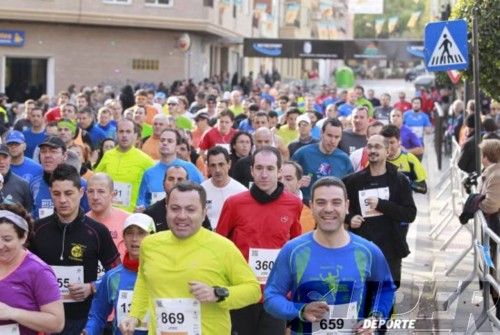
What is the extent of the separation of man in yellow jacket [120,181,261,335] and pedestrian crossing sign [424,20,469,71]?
25.7ft

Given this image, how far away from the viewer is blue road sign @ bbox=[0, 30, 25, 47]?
45.4m

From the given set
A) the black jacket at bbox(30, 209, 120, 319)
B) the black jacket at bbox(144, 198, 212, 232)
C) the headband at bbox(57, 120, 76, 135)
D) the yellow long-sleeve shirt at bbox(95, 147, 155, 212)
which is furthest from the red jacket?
the headband at bbox(57, 120, 76, 135)

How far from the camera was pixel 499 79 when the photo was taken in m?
15.3

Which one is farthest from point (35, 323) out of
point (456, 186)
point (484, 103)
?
point (484, 103)

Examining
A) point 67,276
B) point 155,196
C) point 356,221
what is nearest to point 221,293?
point 67,276

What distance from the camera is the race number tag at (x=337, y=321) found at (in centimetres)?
620

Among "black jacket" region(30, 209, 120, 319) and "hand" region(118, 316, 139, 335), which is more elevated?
"black jacket" region(30, 209, 120, 319)

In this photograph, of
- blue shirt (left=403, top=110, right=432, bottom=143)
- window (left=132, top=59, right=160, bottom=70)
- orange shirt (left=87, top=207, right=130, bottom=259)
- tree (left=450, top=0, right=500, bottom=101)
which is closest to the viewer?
orange shirt (left=87, top=207, right=130, bottom=259)

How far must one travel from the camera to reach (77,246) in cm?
798

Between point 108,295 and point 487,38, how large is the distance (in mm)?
9031

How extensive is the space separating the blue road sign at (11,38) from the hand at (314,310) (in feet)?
134

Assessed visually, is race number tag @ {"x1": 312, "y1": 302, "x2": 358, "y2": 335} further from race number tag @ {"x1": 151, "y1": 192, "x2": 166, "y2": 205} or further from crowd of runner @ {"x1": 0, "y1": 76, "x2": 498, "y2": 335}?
race number tag @ {"x1": 151, "y1": 192, "x2": 166, "y2": 205}

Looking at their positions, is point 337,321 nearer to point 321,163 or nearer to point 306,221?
point 306,221

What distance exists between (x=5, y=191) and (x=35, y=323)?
4298 mm
